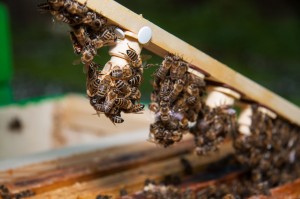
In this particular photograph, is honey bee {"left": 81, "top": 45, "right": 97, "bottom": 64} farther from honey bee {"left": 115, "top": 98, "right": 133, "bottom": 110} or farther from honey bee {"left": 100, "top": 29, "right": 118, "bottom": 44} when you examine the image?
honey bee {"left": 115, "top": 98, "right": 133, "bottom": 110}

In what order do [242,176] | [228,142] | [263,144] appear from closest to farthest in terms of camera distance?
[263,144] < [242,176] < [228,142]

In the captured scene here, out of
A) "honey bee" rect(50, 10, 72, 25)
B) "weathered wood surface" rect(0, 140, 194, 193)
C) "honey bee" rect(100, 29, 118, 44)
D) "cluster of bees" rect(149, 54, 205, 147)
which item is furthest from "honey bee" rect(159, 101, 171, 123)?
"weathered wood surface" rect(0, 140, 194, 193)

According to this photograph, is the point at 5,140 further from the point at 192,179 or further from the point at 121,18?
the point at 121,18

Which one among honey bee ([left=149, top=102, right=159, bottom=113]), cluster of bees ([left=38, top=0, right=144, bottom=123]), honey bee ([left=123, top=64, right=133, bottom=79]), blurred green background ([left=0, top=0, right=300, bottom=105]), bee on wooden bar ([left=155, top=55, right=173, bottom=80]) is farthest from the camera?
blurred green background ([left=0, top=0, right=300, bottom=105])

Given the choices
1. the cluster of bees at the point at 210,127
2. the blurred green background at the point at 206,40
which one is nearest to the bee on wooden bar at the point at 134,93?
the cluster of bees at the point at 210,127

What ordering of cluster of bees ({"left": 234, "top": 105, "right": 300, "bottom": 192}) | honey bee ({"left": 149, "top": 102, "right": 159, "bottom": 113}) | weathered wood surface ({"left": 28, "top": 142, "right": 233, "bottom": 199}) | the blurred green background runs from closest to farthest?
honey bee ({"left": 149, "top": 102, "right": 159, "bottom": 113}) < weathered wood surface ({"left": 28, "top": 142, "right": 233, "bottom": 199}) < cluster of bees ({"left": 234, "top": 105, "right": 300, "bottom": 192}) < the blurred green background

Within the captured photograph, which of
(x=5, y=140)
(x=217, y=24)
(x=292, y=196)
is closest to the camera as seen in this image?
(x=292, y=196)

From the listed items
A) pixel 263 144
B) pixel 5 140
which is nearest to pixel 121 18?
pixel 263 144
